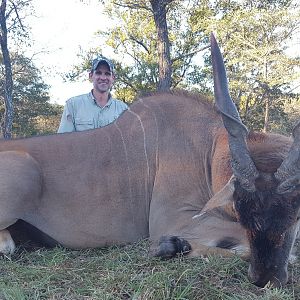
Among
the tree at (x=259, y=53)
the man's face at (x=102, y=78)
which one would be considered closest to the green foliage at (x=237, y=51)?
the tree at (x=259, y=53)

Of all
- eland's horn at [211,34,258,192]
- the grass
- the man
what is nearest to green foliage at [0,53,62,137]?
the man

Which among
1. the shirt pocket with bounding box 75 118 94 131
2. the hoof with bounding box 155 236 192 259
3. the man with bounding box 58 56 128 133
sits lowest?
the hoof with bounding box 155 236 192 259

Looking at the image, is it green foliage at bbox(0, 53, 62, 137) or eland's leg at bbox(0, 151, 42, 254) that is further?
green foliage at bbox(0, 53, 62, 137)

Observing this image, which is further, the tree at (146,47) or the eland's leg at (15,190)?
the tree at (146,47)

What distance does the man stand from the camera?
5.59 meters

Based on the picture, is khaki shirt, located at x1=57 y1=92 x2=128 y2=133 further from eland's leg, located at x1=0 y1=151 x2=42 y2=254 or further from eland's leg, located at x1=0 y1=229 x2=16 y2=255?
eland's leg, located at x1=0 y1=229 x2=16 y2=255

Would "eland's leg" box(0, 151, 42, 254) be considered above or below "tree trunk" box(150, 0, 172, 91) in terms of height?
below

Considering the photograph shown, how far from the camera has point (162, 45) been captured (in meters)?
13.6

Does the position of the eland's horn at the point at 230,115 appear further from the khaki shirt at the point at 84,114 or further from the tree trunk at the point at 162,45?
the tree trunk at the point at 162,45

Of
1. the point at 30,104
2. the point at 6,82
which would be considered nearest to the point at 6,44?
the point at 6,82

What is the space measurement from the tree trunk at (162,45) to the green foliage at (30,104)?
26.1 feet

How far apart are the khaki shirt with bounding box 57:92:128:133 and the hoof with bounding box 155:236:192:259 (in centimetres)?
267

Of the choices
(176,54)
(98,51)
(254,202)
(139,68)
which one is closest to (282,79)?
(176,54)

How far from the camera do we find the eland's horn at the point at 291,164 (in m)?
2.48
